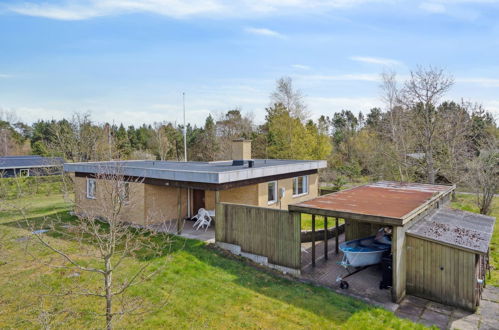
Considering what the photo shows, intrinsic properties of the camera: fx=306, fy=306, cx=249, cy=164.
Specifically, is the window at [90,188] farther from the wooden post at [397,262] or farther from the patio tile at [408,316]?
the patio tile at [408,316]

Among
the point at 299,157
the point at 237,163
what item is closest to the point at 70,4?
the point at 237,163

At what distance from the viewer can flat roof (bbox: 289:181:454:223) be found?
884cm

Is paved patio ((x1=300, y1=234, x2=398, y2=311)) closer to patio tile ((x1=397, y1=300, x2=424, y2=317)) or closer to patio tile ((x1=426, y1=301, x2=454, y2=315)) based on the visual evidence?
patio tile ((x1=397, y1=300, x2=424, y2=317))

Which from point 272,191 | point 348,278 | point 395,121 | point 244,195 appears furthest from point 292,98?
point 348,278

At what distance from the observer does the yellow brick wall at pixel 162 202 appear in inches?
562

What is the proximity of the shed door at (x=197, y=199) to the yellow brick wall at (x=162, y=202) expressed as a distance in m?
0.51

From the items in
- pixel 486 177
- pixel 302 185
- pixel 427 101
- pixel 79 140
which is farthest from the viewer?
pixel 79 140

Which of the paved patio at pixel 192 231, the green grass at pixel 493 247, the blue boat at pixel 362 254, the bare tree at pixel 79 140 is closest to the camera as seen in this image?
the blue boat at pixel 362 254

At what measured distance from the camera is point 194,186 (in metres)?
12.5

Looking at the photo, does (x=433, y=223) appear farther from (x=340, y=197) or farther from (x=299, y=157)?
(x=299, y=157)

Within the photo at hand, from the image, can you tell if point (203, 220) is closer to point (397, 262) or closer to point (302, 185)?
point (302, 185)

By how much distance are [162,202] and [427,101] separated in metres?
20.0

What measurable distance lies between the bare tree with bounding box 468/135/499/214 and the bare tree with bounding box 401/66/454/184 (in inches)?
110

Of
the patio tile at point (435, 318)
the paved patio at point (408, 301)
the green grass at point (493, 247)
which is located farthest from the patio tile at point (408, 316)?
the green grass at point (493, 247)
